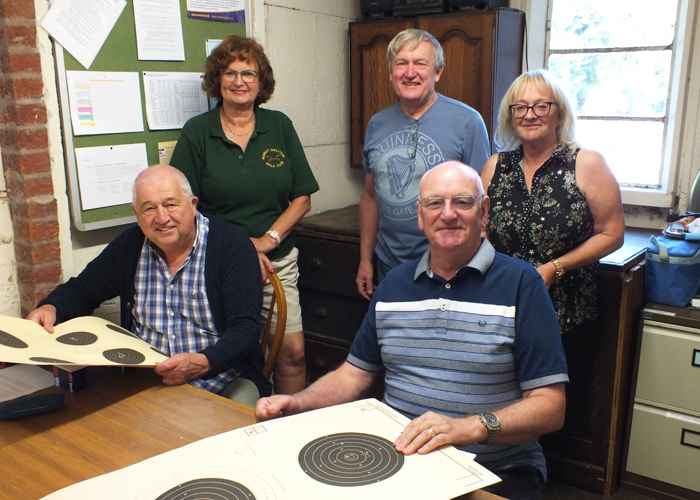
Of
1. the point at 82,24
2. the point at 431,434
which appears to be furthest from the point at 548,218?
the point at 82,24

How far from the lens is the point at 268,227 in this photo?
231 centimetres

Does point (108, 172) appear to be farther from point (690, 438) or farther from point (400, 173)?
point (690, 438)

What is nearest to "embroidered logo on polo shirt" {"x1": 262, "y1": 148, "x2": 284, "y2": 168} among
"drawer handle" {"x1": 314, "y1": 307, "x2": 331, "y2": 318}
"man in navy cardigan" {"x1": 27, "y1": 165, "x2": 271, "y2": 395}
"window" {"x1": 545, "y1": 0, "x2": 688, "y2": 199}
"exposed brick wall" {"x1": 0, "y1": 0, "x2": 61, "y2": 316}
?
"man in navy cardigan" {"x1": 27, "y1": 165, "x2": 271, "y2": 395}

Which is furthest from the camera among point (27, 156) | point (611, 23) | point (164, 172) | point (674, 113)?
point (611, 23)

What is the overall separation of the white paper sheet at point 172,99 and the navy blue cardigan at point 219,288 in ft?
2.15

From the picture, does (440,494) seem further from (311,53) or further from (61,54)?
(311,53)

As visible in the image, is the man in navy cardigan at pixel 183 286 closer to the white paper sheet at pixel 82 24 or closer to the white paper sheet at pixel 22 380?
the white paper sheet at pixel 22 380

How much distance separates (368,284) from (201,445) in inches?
57.6

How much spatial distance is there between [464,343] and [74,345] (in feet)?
2.96

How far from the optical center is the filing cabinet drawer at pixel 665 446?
217 cm

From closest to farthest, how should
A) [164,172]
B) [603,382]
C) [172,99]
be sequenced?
1. [164,172]
2. [603,382]
3. [172,99]

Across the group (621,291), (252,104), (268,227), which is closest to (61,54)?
(252,104)

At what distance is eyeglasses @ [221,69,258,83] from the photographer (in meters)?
2.14

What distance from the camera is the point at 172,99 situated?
95.0 inches
